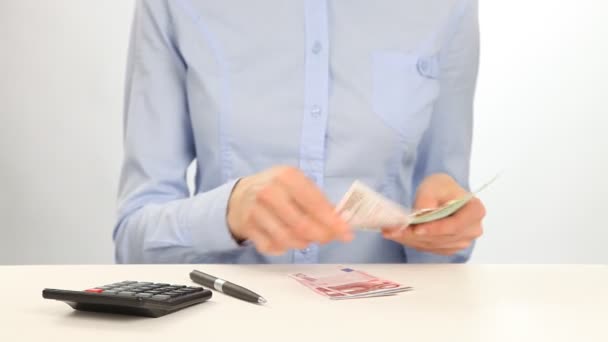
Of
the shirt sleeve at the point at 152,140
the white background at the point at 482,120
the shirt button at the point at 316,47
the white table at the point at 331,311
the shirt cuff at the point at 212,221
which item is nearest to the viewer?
the white table at the point at 331,311

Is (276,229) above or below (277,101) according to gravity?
below

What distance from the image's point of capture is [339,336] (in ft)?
2.15

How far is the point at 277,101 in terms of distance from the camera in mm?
1241

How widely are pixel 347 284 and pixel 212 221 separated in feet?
0.78

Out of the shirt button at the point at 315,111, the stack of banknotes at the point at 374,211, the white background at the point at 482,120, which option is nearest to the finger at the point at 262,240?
the stack of banknotes at the point at 374,211

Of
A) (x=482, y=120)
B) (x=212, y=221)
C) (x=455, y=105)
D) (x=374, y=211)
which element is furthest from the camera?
(x=482, y=120)

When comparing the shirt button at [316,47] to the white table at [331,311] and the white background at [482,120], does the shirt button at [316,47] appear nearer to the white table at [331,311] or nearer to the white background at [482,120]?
the white table at [331,311]

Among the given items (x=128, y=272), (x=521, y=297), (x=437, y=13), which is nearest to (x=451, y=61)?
(x=437, y=13)

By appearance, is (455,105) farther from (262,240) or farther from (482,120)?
(482,120)

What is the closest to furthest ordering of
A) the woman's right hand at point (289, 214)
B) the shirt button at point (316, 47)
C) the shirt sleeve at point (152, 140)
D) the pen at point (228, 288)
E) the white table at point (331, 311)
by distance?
the white table at point (331, 311)
the pen at point (228, 288)
the woman's right hand at point (289, 214)
the shirt sleeve at point (152, 140)
the shirt button at point (316, 47)

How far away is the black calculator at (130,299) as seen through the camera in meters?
0.69

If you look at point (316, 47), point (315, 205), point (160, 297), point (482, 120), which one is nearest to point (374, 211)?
point (315, 205)

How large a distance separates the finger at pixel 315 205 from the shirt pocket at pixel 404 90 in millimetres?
422

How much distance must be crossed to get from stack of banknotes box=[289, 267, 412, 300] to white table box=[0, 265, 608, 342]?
0.05ft
